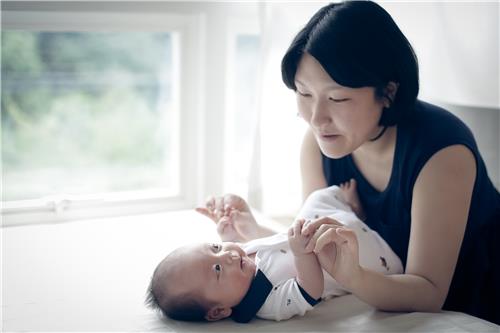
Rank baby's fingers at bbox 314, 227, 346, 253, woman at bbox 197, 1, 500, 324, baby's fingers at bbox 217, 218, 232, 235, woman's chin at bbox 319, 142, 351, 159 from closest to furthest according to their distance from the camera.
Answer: baby's fingers at bbox 314, 227, 346, 253, woman at bbox 197, 1, 500, 324, woman's chin at bbox 319, 142, 351, 159, baby's fingers at bbox 217, 218, 232, 235

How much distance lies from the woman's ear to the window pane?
1626mm

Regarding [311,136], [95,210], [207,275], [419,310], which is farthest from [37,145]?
[419,310]

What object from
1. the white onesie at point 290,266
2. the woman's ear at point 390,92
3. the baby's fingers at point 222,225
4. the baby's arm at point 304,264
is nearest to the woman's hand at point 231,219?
the baby's fingers at point 222,225

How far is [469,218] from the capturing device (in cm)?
134

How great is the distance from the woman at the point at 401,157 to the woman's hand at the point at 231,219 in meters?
0.33

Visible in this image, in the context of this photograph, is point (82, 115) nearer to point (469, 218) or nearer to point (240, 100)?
point (240, 100)

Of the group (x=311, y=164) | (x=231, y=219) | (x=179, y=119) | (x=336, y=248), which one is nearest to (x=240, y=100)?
(x=179, y=119)

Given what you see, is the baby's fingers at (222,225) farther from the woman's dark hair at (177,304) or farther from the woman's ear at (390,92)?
the woman's ear at (390,92)

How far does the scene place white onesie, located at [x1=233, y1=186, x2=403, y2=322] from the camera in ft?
3.85

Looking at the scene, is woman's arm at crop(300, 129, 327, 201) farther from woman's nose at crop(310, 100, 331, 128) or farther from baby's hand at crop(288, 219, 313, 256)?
baby's hand at crop(288, 219, 313, 256)

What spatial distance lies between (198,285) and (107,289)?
11.3 inches

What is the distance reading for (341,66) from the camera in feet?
3.89

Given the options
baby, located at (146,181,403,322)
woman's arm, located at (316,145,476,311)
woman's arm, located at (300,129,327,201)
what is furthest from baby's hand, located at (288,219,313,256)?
woman's arm, located at (300,129,327,201)

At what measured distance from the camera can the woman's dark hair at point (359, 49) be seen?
119 centimetres
